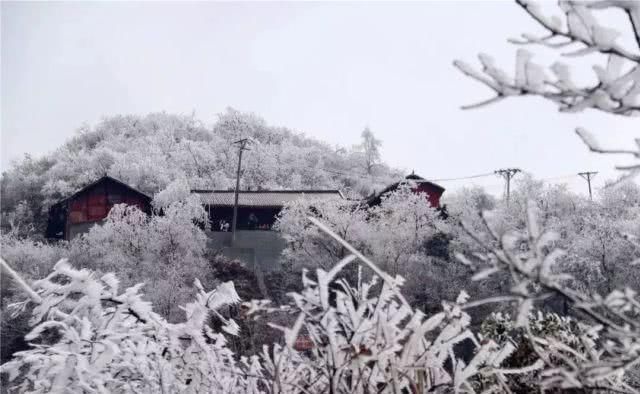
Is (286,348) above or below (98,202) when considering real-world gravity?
below

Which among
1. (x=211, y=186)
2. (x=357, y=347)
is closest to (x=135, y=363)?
(x=357, y=347)

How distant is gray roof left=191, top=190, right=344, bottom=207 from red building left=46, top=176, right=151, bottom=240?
485cm

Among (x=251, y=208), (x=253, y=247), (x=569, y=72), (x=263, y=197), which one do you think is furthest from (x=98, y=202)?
(x=569, y=72)

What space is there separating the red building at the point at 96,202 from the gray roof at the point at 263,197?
15.9 ft

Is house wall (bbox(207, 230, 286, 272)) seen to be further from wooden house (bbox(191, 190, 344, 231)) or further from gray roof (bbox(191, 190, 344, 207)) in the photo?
gray roof (bbox(191, 190, 344, 207))

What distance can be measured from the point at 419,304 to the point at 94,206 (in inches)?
927

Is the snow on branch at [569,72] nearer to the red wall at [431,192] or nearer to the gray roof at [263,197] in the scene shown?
the gray roof at [263,197]

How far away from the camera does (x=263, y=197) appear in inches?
1592

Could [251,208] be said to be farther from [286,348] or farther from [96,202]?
[286,348]

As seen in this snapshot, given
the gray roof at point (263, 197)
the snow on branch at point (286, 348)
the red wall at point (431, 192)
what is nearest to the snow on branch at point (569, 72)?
the snow on branch at point (286, 348)

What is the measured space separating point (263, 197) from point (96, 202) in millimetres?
11751

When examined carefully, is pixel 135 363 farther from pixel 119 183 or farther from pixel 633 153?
pixel 119 183

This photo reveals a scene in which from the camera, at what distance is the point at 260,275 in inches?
1337

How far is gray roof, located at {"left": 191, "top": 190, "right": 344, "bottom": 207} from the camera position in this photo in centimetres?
3900
